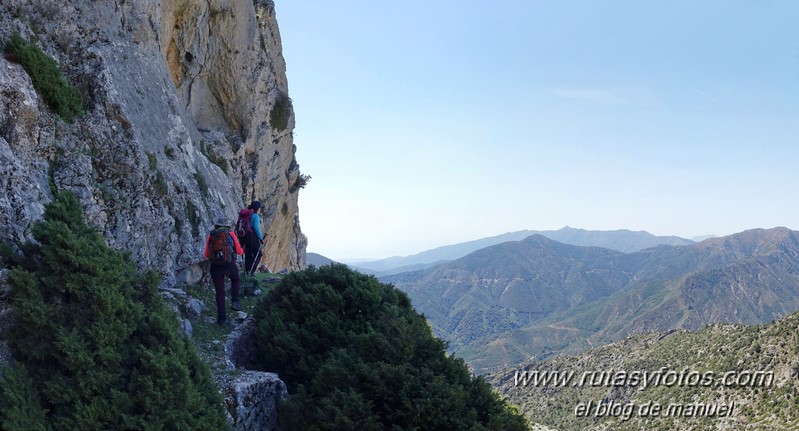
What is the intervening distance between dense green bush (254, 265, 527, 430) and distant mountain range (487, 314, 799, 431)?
591 inches

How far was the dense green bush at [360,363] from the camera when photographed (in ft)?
27.4

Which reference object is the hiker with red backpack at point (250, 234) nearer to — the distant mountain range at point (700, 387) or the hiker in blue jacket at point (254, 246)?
the hiker in blue jacket at point (254, 246)

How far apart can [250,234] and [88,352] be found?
28.6 ft

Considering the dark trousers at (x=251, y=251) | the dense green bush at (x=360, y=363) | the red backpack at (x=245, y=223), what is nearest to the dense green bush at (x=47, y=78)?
the red backpack at (x=245, y=223)

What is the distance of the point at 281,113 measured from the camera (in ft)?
109

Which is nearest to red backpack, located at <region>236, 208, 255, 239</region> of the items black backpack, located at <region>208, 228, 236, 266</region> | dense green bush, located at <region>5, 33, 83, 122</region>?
black backpack, located at <region>208, 228, 236, 266</region>

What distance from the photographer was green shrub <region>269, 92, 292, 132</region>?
3253cm

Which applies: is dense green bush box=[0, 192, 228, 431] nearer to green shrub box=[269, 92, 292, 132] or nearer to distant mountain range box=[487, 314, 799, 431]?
distant mountain range box=[487, 314, 799, 431]

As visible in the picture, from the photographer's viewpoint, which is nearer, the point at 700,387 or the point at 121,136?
the point at 121,136

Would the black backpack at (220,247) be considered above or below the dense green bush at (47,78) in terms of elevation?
below

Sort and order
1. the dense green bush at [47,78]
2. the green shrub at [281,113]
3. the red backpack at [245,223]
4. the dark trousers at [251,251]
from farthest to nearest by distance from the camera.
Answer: the green shrub at [281,113], the dark trousers at [251,251], the red backpack at [245,223], the dense green bush at [47,78]

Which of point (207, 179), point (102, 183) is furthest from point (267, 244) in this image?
point (102, 183)

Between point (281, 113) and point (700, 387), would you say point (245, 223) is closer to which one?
point (281, 113)

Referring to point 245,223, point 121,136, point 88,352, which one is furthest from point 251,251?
point 88,352
